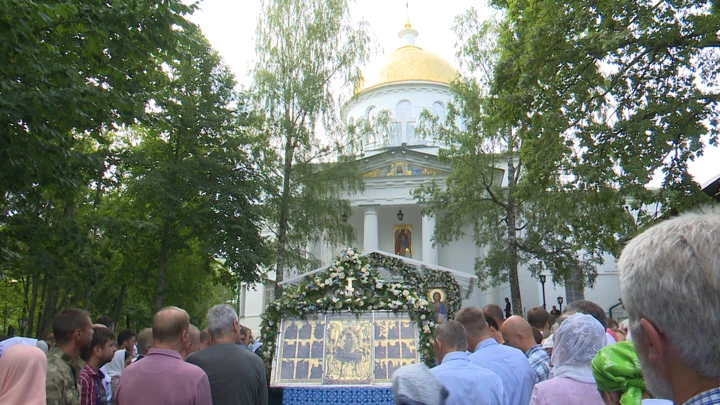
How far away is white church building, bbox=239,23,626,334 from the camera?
32812 millimetres

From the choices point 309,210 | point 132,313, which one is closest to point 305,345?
point 309,210

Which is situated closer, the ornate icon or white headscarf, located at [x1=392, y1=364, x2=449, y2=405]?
white headscarf, located at [x1=392, y1=364, x2=449, y2=405]

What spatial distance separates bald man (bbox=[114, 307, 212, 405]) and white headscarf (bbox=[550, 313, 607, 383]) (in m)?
2.22

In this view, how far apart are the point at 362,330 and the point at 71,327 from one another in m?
4.85

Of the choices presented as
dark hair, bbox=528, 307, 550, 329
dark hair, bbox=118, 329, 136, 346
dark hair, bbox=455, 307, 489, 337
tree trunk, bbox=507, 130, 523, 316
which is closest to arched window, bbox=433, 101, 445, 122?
tree trunk, bbox=507, 130, 523, 316

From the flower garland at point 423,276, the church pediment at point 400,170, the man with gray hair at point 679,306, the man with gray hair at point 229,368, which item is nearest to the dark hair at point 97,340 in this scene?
the man with gray hair at point 229,368

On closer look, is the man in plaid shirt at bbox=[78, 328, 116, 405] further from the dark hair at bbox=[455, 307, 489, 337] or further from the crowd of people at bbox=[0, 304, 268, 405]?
the dark hair at bbox=[455, 307, 489, 337]

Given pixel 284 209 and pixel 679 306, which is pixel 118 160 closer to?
pixel 284 209

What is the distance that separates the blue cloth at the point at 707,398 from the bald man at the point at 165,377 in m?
3.09

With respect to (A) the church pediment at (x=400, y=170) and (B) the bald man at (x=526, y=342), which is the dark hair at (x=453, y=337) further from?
(A) the church pediment at (x=400, y=170)

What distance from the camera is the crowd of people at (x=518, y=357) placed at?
1490mm

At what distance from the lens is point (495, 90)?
1423 centimetres

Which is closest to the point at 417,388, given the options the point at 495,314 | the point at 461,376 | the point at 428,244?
the point at 461,376

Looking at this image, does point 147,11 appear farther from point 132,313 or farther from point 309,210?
point 132,313
